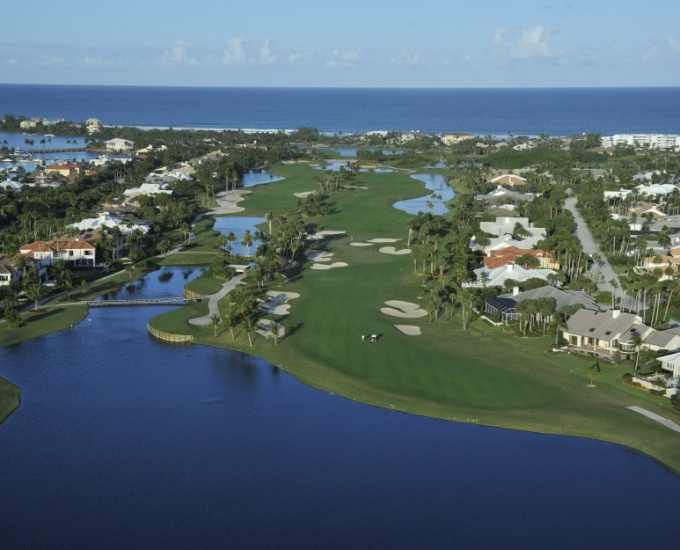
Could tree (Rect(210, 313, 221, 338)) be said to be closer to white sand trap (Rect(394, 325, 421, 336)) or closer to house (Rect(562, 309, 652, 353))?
white sand trap (Rect(394, 325, 421, 336))

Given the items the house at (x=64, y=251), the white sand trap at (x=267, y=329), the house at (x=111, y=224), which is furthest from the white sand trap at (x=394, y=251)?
the white sand trap at (x=267, y=329)

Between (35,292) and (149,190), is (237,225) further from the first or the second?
(35,292)

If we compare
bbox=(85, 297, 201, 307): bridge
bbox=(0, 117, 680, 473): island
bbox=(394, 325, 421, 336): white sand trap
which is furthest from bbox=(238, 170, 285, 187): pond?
bbox=(394, 325, 421, 336): white sand trap

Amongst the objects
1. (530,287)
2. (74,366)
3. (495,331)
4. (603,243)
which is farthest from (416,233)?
(74,366)

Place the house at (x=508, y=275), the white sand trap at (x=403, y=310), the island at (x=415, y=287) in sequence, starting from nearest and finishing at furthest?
the island at (x=415, y=287) → the white sand trap at (x=403, y=310) → the house at (x=508, y=275)

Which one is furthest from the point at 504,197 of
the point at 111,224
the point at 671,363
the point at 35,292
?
the point at 35,292

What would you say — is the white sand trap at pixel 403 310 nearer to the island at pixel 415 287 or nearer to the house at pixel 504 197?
the island at pixel 415 287
